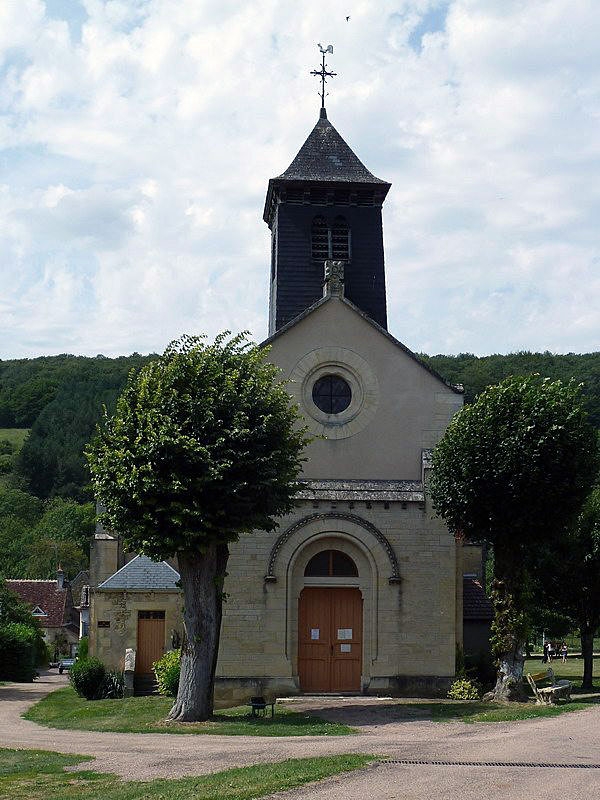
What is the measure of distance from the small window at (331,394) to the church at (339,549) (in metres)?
0.04

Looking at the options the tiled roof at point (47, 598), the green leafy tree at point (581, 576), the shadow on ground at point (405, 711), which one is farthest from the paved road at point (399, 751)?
the tiled roof at point (47, 598)

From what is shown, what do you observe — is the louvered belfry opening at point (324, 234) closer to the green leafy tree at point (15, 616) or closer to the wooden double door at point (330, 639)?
the wooden double door at point (330, 639)

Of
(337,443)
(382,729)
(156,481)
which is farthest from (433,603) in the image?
(156,481)

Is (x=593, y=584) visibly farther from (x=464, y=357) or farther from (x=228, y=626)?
(x=464, y=357)

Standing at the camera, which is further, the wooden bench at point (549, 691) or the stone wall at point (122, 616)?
the stone wall at point (122, 616)

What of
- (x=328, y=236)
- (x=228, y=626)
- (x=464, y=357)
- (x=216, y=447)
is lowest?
(x=228, y=626)

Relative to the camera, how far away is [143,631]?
97.4ft

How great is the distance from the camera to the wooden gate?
29406 millimetres

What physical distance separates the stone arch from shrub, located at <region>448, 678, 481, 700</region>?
279cm

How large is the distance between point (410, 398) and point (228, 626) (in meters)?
7.42

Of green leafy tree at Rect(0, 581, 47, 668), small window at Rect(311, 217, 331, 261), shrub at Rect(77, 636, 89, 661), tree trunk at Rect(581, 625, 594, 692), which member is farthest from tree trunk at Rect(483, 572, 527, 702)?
green leafy tree at Rect(0, 581, 47, 668)

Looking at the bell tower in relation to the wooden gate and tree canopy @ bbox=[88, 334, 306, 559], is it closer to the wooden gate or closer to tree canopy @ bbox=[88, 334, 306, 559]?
tree canopy @ bbox=[88, 334, 306, 559]

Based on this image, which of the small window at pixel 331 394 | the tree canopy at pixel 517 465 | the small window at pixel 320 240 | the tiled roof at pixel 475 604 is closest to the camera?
the tree canopy at pixel 517 465

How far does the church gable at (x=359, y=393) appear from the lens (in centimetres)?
2623
